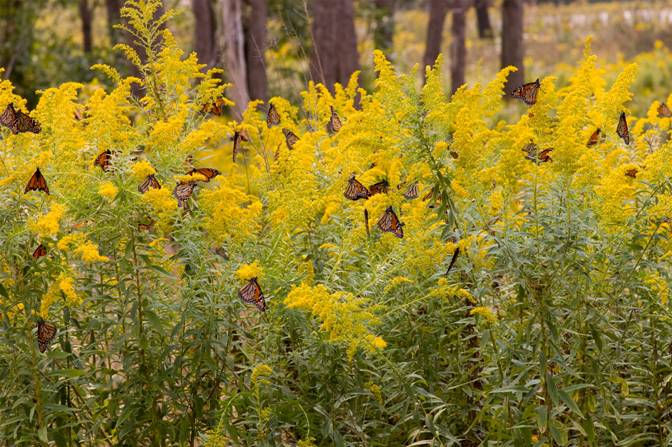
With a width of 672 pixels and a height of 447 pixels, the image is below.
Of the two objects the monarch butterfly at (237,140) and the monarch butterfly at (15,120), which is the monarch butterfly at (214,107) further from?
the monarch butterfly at (15,120)

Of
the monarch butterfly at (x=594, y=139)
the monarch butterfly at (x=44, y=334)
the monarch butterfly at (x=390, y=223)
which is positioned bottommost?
the monarch butterfly at (x=44, y=334)

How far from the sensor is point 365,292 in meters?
3.38

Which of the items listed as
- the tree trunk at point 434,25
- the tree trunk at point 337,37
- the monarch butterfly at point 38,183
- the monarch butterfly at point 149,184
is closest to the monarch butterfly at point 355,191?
the monarch butterfly at point 149,184

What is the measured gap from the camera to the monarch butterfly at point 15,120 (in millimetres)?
3562

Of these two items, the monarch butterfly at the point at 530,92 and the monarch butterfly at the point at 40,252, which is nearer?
the monarch butterfly at the point at 40,252

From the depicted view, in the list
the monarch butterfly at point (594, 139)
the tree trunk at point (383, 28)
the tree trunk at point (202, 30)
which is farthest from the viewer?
the tree trunk at point (383, 28)

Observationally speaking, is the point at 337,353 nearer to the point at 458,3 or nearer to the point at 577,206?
the point at 577,206

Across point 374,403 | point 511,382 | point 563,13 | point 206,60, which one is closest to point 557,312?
point 511,382

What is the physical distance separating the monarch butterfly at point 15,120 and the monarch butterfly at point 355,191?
1.18m

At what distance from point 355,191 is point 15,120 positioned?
1.25 metres

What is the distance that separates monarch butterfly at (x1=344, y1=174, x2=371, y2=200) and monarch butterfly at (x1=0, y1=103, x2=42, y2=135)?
118cm

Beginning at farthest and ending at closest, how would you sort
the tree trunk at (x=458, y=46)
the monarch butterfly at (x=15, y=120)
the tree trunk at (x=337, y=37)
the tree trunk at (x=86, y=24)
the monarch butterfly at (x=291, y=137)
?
the tree trunk at (x=86, y=24)
the tree trunk at (x=458, y=46)
the tree trunk at (x=337, y=37)
the monarch butterfly at (x=291, y=137)
the monarch butterfly at (x=15, y=120)

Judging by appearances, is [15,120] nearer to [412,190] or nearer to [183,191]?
[183,191]

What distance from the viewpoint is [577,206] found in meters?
3.46
